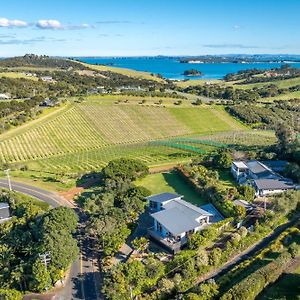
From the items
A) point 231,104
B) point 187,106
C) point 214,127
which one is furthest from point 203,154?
point 231,104

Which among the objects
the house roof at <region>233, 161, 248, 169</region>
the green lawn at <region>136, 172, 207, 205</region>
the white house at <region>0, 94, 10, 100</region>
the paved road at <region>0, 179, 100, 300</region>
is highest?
the white house at <region>0, 94, 10, 100</region>

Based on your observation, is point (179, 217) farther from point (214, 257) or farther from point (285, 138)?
point (285, 138)

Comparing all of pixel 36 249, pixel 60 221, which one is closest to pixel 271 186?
pixel 60 221

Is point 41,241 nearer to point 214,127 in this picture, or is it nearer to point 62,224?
point 62,224

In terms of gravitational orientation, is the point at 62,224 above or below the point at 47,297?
above

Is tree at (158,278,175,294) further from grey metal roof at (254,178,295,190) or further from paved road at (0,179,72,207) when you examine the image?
grey metal roof at (254,178,295,190)

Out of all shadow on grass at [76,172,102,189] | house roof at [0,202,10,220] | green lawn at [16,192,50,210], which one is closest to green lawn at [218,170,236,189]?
shadow on grass at [76,172,102,189]

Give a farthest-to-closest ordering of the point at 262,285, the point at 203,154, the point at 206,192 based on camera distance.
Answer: the point at 203,154, the point at 206,192, the point at 262,285
